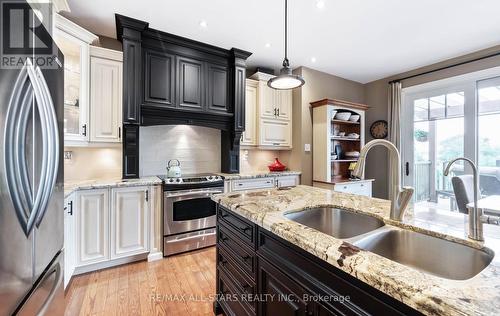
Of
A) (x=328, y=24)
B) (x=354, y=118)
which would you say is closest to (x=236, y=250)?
(x=328, y=24)

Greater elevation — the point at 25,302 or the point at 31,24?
the point at 31,24

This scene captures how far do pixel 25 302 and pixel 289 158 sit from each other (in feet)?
12.0

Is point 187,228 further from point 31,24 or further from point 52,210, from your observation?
point 31,24

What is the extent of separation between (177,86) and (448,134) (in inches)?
164

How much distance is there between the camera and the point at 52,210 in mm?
1179

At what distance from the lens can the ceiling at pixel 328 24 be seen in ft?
7.55

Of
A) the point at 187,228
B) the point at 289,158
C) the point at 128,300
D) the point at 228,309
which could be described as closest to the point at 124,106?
the point at 187,228

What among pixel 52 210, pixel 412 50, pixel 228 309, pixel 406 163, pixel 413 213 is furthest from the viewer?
pixel 406 163

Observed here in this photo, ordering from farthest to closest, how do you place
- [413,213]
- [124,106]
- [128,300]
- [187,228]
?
[187,228] → [124,106] → [128,300] → [413,213]

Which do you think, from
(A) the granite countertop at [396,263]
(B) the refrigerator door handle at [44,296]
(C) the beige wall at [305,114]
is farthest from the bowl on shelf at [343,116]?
(B) the refrigerator door handle at [44,296]

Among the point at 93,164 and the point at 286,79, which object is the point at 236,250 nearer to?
the point at 286,79

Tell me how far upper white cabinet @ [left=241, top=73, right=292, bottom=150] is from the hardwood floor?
1991mm

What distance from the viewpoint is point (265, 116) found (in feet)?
12.3

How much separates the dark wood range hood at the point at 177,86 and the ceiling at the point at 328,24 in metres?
0.17
